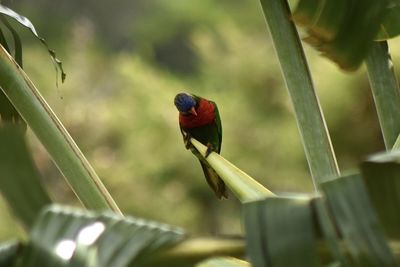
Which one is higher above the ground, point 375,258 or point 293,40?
point 293,40

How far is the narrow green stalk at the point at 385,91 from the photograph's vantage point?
60 cm

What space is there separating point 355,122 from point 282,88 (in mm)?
560

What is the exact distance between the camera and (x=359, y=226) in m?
0.29

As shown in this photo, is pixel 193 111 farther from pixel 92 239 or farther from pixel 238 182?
pixel 92 239

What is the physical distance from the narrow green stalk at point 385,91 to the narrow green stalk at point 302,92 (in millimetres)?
79

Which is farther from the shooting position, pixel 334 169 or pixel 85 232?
pixel 334 169

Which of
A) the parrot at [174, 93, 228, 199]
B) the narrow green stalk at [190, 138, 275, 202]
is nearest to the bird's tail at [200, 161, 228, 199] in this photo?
the parrot at [174, 93, 228, 199]

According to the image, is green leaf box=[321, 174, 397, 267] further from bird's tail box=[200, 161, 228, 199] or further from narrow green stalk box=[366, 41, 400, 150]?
bird's tail box=[200, 161, 228, 199]

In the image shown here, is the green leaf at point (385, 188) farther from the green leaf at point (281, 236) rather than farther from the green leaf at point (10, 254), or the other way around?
the green leaf at point (10, 254)

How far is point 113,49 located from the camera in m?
6.68

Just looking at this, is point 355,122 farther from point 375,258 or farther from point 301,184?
point 375,258

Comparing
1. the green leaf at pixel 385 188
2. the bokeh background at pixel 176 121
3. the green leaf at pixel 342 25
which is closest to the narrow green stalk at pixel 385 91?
the green leaf at pixel 342 25

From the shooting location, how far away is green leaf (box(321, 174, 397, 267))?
0.28 m

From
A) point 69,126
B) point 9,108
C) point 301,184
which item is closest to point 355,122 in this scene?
point 301,184
